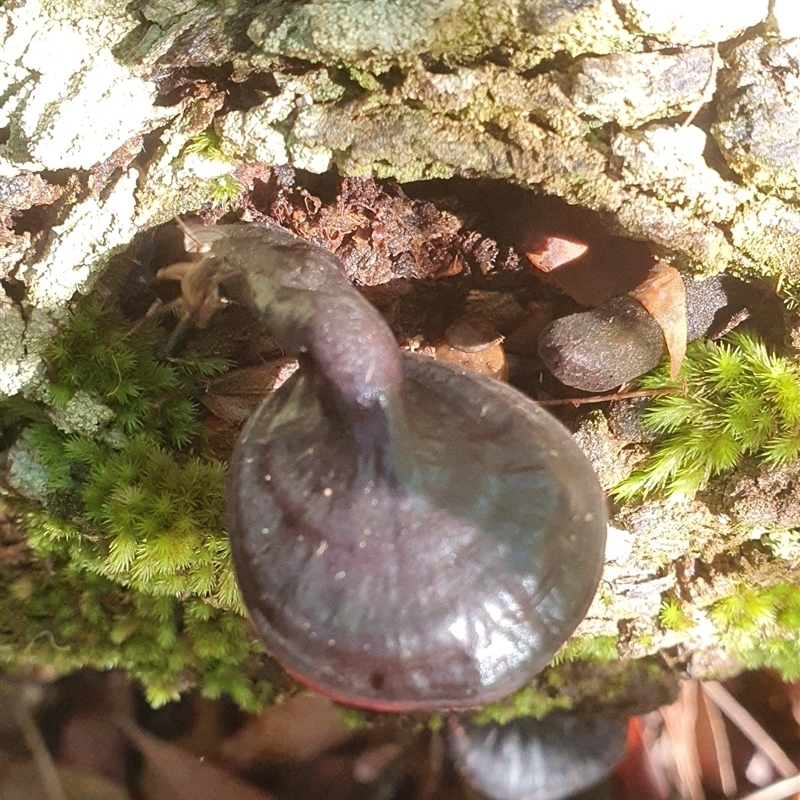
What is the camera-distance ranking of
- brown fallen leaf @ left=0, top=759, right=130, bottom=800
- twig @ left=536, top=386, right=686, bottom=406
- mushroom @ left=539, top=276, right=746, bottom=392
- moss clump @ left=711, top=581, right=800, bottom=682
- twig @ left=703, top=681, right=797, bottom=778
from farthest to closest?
twig @ left=703, top=681, right=797, bottom=778 < brown fallen leaf @ left=0, top=759, right=130, bottom=800 < moss clump @ left=711, top=581, right=800, bottom=682 < twig @ left=536, top=386, right=686, bottom=406 < mushroom @ left=539, top=276, right=746, bottom=392

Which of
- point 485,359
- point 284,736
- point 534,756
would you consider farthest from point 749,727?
point 485,359

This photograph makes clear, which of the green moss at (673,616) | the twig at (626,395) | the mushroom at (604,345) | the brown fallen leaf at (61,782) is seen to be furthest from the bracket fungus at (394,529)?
the brown fallen leaf at (61,782)

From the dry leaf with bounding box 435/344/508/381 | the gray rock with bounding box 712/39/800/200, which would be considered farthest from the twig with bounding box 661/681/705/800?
the gray rock with bounding box 712/39/800/200

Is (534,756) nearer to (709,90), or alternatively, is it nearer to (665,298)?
(665,298)

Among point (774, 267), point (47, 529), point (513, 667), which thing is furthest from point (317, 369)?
point (47, 529)

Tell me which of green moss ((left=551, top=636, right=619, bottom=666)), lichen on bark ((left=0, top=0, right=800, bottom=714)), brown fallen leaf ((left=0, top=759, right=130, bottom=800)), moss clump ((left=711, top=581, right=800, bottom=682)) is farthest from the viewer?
brown fallen leaf ((left=0, top=759, right=130, bottom=800))

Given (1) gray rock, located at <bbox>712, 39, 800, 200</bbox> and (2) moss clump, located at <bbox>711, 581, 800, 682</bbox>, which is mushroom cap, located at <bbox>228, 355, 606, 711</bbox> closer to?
(1) gray rock, located at <bbox>712, 39, 800, 200</bbox>

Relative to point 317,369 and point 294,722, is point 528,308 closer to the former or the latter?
point 317,369

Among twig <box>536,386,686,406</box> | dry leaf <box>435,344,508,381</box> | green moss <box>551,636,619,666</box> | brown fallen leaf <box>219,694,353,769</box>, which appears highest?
dry leaf <box>435,344,508,381</box>
